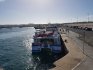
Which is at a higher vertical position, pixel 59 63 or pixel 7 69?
pixel 59 63

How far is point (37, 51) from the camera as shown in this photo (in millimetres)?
45625

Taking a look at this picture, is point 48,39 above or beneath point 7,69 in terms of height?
above

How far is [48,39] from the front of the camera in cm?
4834

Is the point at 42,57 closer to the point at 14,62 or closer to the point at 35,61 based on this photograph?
the point at 35,61

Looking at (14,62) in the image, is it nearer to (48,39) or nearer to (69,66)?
(48,39)

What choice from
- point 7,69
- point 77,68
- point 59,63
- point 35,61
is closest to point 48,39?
point 35,61

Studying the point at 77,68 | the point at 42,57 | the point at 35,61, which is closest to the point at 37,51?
the point at 42,57

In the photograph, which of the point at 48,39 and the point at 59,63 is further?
the point at 48,39

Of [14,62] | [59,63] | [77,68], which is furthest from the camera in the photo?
[14,62]

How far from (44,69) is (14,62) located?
913cm

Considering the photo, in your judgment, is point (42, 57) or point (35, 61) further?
point (42, 57)

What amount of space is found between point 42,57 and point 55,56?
9.96 ft

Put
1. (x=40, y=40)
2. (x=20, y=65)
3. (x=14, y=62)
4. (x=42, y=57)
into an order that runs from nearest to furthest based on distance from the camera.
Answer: (x=20, y=65), (x=14, y=62), (x=42, y=57), (x=40, y=40)

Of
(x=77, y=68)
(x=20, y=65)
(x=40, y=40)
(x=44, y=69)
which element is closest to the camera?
(x=77, y=68)
